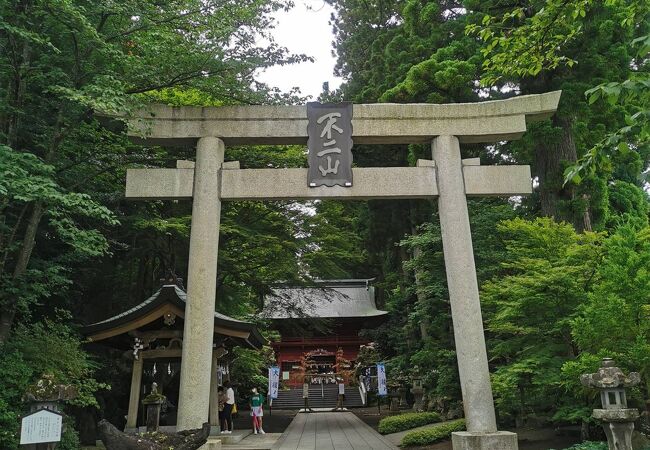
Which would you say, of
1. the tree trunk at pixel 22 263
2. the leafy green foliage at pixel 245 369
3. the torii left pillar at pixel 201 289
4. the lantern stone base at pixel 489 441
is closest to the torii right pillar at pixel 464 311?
the lantern stone base at pixel 489 441

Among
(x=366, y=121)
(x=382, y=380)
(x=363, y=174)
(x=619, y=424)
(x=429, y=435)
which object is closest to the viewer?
(x=619, y=424)

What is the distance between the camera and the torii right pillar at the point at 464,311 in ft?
24.1

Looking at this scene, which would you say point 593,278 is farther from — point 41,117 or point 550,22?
point 41,117

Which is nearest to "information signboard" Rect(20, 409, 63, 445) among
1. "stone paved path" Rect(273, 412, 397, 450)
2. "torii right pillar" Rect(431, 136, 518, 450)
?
"torii right pillar" Rect(431, 136, 518, 450)

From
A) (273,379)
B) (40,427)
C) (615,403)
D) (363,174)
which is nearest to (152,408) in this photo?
(40,427)

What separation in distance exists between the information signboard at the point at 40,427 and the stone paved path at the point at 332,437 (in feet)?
18.6

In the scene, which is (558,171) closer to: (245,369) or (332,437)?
(332,437)

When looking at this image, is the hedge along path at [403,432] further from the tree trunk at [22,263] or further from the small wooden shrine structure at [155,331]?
the tree trunk at [22,263]

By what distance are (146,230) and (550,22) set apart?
9.79 m

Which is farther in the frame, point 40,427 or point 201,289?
point 201,289

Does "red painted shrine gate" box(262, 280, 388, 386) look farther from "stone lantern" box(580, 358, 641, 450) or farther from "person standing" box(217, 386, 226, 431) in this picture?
"stone lantern" box(580, 358, 641, 450)

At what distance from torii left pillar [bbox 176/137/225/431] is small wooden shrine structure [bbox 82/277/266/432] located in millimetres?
2997

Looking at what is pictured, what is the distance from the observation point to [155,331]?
11328 mm

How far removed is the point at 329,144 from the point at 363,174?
0.76m
